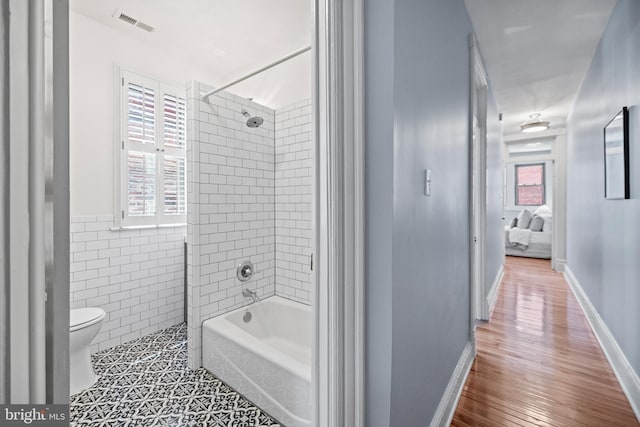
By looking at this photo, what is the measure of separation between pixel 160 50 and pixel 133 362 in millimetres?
2674

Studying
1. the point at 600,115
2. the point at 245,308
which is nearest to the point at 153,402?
the point at 245,308

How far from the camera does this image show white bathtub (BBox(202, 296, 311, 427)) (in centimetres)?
162

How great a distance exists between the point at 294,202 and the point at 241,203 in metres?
0.47

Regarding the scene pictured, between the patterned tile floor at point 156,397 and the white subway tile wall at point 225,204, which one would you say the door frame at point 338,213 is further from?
the white subway tile wall at point 225,204

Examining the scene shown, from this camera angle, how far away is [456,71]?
1.83 metres

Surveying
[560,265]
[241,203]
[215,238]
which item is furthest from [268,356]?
[560,265]

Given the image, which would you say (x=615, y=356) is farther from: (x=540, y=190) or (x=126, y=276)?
(x=540, y=190)

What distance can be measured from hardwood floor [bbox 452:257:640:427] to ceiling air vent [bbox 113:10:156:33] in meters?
3.56

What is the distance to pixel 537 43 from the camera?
251 centimetres

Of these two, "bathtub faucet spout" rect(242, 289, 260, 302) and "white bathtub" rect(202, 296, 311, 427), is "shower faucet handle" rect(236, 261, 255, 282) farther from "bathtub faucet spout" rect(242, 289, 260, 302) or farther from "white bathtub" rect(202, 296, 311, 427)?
"white bathtub" rect(202, 296, 311, 427)

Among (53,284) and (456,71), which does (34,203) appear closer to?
(53,284)

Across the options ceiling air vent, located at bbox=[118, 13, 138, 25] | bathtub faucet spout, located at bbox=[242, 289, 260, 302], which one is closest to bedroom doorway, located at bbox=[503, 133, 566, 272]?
bathtub faucet spout, located at bbox=[242, 289, 260, 302]

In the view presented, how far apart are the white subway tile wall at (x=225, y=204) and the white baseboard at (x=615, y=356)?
8.43 feet

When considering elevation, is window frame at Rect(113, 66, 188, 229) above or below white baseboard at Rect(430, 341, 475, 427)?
above
